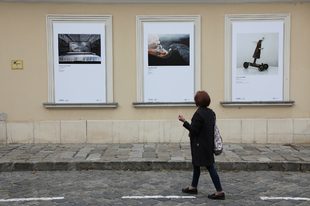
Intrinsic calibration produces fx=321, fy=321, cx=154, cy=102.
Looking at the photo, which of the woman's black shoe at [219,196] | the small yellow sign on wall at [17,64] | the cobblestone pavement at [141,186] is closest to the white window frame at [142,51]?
the cobblestone pavement at [141,186]

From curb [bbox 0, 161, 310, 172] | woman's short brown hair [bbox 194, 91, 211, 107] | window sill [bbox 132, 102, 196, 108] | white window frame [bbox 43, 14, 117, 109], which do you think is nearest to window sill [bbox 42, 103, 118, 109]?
white window frame [bbox 43, 14, 117, 109]

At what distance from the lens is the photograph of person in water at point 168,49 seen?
30.5 feet

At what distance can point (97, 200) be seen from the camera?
15.9 ft

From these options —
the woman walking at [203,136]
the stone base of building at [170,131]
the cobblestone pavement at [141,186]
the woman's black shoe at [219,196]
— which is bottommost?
the cobblestone pavement at [141,186]

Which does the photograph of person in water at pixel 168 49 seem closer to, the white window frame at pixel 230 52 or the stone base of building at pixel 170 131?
the white window frame at pixel 230 52

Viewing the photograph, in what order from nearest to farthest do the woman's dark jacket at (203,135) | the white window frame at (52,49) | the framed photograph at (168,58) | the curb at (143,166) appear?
the woman's dark jacket at (203,135)
the curb at (143,166)
the white window frame at (52,49)
the framed photograph at (168,58)

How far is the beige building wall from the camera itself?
30.2 feet

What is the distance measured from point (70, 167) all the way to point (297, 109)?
6.58m

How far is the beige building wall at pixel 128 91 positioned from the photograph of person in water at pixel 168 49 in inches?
19.9

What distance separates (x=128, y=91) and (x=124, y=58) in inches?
37.9

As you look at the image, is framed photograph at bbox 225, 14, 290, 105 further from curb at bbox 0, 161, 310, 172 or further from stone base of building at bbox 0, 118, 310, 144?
curb at bbox 0, 161, 310, 172

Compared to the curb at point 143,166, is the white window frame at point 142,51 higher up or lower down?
higher up

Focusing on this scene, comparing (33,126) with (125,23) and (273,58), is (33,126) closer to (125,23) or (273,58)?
(125,23)

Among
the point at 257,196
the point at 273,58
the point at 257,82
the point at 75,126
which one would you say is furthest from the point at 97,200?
the point at 273,58
